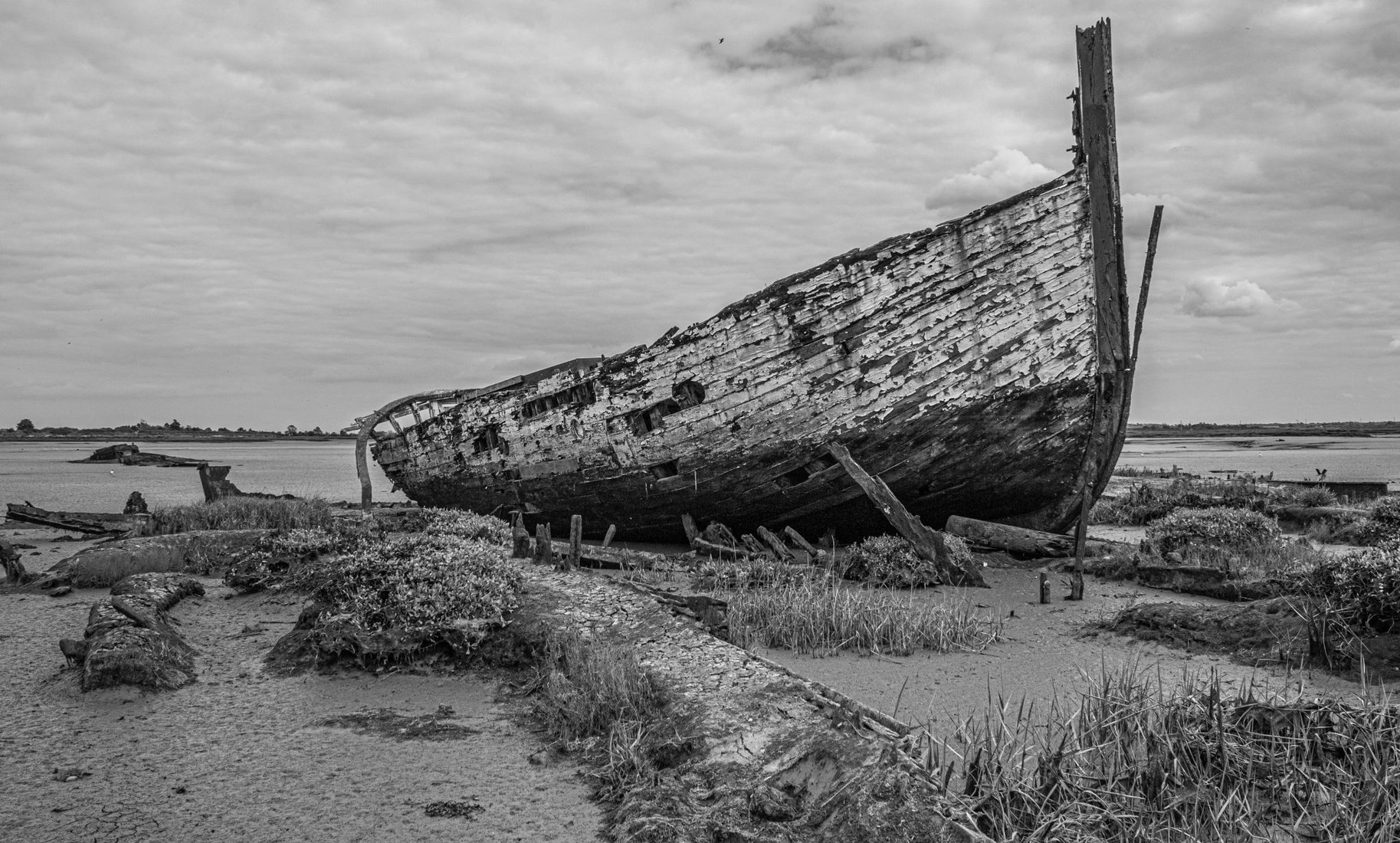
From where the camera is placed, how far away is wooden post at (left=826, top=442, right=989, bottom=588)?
1023 centimetres

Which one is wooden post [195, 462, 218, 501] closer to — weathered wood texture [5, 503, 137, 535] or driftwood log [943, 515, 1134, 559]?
weathered wood texture [5, 503, 137, 535]

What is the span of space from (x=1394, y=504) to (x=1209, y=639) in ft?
30.8

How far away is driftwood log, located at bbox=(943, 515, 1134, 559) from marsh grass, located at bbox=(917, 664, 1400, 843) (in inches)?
288

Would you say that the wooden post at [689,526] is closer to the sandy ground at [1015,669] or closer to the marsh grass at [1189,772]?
the sandy ground at [1015,669]

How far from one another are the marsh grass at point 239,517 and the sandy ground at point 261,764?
7.59 m

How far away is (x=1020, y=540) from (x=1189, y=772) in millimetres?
8147

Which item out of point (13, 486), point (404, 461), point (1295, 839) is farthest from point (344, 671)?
point (13, 486)

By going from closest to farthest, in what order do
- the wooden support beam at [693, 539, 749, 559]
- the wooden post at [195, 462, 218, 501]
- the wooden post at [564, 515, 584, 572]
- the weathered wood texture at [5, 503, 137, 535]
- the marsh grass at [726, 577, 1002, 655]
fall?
the marsh grass at [726, 577, 1002, 655], the wooden post at [564, 515, 584, 572], the wooden support beam at [693, 539, 749, 559], the weathered wood texture at [5, 503, 137, 535], the wooden post at [195, 462, 218, 501]

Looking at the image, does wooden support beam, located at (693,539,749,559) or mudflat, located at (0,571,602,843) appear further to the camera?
wooden support beam, located at (693,539,749,559)

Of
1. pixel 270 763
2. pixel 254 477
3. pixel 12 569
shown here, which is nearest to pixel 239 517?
pixel 12 569

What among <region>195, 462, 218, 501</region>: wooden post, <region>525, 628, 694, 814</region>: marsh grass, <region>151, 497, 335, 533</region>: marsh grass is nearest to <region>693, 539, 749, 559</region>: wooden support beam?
<region>525, 628, 694, 814</region>: marsh grass

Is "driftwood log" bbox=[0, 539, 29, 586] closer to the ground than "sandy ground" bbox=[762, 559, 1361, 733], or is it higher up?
higher up

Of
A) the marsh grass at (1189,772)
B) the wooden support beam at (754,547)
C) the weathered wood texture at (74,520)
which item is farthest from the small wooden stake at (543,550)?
the weathered wood texture at (74,520)

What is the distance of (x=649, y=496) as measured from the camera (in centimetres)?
1394
